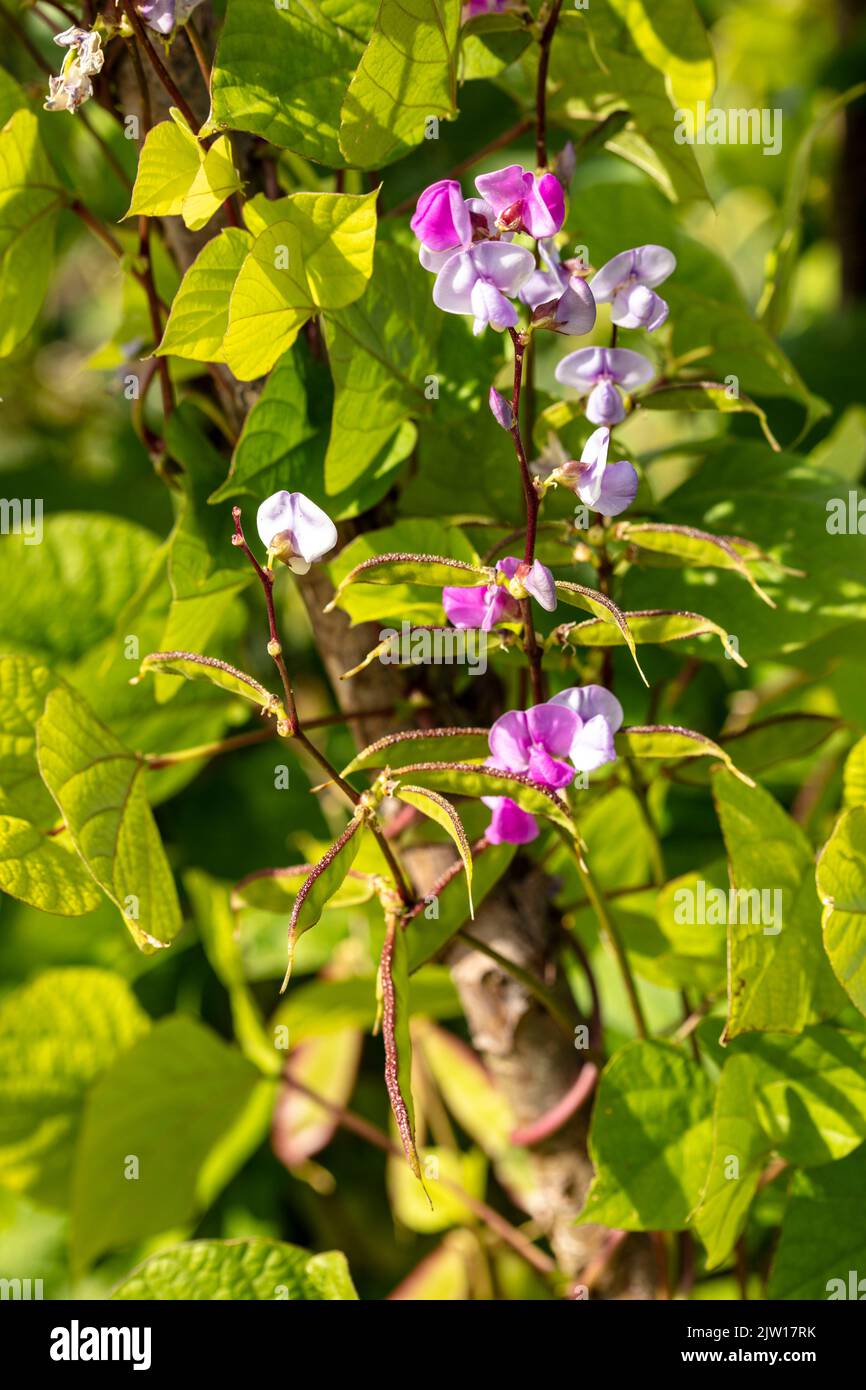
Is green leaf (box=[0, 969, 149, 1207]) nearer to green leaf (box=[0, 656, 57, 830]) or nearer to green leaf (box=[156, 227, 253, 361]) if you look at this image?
green leaf (box=[0, 656, 57, 830])

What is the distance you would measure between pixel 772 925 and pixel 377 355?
0.19 metres

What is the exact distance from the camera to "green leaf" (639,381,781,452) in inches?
14.2

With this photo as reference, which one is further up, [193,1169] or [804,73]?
[804,73]

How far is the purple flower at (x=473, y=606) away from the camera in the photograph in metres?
0.33

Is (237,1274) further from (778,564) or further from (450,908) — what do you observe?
(778,564)

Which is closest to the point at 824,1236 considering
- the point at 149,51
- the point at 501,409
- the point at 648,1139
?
the point at 648,1139

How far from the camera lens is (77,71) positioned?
0.31 meters

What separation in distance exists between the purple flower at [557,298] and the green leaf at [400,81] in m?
0.05

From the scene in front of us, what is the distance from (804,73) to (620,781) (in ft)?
3.34

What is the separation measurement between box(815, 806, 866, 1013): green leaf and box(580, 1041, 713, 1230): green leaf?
0.08m

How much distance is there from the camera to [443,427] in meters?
0.40

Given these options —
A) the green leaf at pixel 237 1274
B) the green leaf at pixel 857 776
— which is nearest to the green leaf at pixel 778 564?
the green leaf at pixel 857 776
